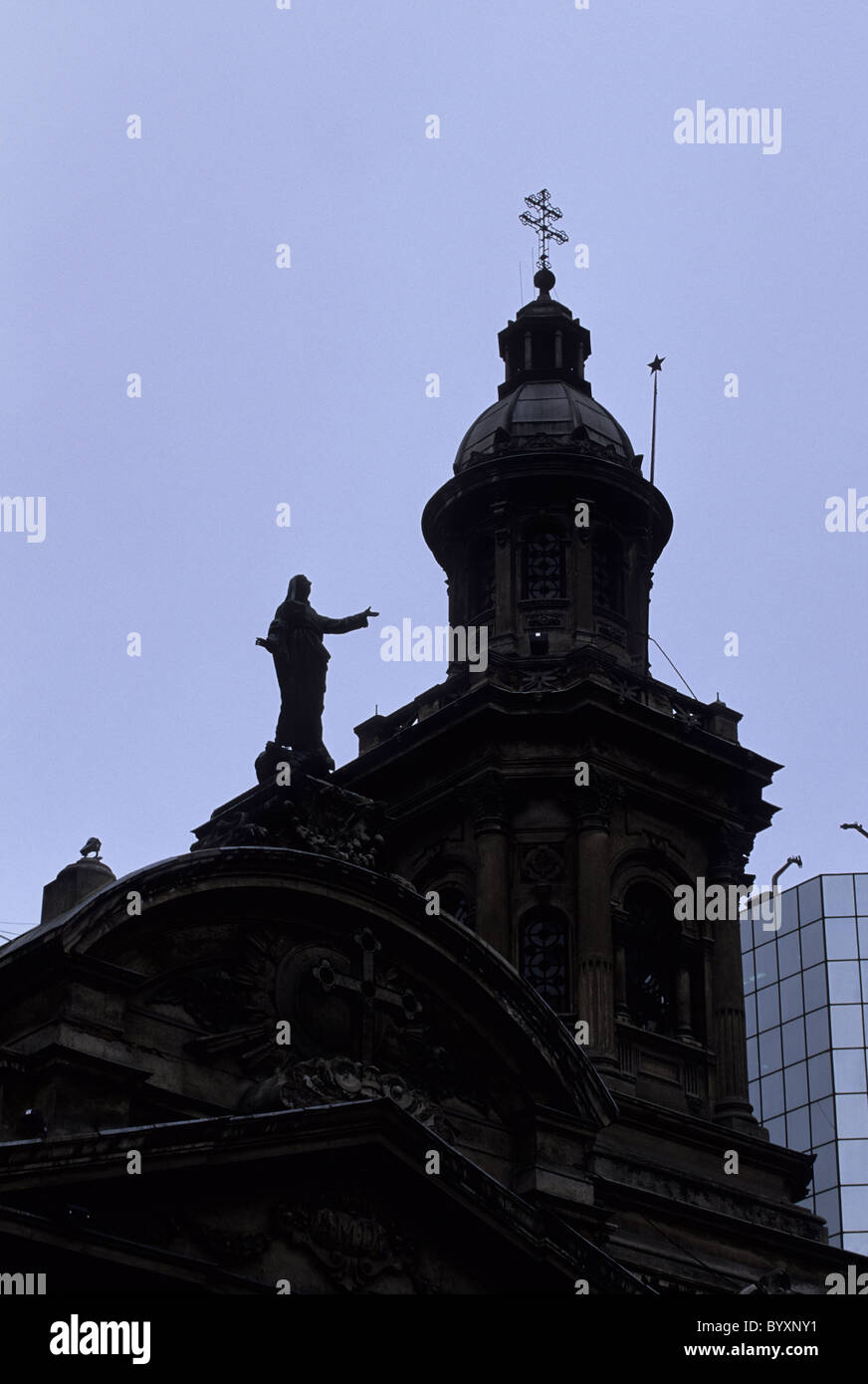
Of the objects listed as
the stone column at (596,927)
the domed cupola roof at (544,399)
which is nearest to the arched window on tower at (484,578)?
the domed cupola roof at (544,399)

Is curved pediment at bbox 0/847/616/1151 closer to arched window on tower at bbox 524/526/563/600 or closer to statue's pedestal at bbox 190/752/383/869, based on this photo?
statue's pedestal at bbox 190/752/383/869

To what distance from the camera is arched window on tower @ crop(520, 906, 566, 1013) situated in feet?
158

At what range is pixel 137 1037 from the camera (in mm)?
33312

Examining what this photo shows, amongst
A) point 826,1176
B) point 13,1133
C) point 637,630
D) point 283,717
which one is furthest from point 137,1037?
point 826,1176

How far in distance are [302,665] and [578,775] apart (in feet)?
38.9

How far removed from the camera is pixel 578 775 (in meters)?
49.3

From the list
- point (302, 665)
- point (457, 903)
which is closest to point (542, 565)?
point (457, 903)

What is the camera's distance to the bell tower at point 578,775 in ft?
159

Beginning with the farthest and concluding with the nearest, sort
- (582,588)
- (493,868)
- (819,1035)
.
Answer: (819,1035)
(582,588)
(493,868)

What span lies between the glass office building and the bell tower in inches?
1186

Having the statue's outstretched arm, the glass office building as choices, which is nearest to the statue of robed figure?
the statue's outstretched arm

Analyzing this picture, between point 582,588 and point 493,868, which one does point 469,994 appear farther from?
point 582,588
